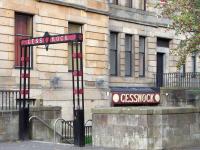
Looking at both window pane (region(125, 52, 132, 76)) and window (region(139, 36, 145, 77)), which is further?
Answer: window (region(139, 36, 145, 77))

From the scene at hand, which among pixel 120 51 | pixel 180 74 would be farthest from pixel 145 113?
pixel 180 74

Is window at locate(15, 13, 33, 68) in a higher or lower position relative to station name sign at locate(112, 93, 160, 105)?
higher

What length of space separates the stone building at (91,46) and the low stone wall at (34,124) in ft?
11.4

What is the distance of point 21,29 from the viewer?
26.3m

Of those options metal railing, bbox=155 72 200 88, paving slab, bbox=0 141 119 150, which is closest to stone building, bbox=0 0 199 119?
metal railing, bbox=155 72 200 88

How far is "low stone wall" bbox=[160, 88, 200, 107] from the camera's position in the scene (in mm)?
29875

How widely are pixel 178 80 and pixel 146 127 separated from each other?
19779mm

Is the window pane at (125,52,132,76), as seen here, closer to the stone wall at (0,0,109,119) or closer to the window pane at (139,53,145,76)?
the window pane at (139,53,145,76)

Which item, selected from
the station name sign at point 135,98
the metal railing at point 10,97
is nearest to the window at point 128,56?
the station name sign at point 135,98

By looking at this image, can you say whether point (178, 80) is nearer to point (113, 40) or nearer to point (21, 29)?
point (113, 40)

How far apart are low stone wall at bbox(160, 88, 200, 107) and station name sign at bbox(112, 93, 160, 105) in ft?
7.19

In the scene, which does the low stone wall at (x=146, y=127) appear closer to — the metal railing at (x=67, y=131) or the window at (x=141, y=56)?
the metal railing at (x=67, y=131)

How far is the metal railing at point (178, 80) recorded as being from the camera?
3447 cm

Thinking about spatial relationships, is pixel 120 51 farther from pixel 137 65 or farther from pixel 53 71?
pixel 53 71
